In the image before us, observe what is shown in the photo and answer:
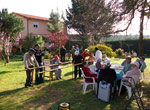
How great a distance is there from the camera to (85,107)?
4.80 metres

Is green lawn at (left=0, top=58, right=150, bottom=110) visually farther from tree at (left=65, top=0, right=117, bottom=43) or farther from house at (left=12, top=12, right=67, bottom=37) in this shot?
house at (left=12, top=12, right=67, bottom=37)

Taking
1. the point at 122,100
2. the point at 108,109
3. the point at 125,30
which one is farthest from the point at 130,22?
the point at 108,109

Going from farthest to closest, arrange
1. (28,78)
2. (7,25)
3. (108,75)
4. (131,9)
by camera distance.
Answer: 1. (7,25)
2. (131,9)
3. (28,78)
4. (108,75)

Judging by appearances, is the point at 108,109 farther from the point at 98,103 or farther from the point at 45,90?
the point at 45,90

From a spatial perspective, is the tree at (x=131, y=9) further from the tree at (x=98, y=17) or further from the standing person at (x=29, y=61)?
the standing person at (x=29, y=61)

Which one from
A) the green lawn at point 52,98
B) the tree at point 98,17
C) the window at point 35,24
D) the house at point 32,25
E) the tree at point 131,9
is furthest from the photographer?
the window at point 35,24

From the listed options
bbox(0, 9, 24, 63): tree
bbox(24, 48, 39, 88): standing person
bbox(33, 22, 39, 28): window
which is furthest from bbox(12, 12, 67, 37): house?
bbox(24, 48, 39, 88): standing person

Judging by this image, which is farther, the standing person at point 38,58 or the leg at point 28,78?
the standing person at point 38,58

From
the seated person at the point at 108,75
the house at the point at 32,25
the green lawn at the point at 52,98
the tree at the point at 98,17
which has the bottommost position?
the green lawn at the point at 52,98

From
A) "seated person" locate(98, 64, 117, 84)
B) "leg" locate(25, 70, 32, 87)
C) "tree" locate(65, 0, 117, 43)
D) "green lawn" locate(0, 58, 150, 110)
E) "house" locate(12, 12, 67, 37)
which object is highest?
"house" locate(12, 12, 67, 37)

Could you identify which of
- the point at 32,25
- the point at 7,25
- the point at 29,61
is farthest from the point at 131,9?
the point at 32,25

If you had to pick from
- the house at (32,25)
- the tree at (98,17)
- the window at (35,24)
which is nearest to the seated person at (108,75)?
the tree at (98,17)

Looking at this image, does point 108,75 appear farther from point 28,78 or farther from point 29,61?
point 28,78

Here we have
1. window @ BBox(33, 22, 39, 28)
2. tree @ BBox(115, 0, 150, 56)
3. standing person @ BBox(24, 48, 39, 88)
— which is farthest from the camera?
window @ BBox(33, 22, 39, 28)
